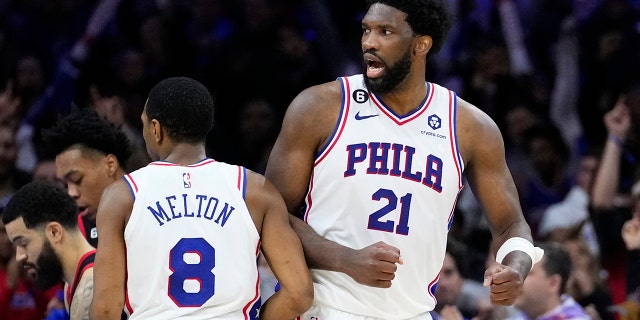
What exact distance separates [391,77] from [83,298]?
180 centimetres

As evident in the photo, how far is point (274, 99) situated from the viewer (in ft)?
34.6

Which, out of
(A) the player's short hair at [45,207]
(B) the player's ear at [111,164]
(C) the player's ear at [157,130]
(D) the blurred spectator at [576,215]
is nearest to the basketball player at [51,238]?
(A) the player's short hair at [45,207]

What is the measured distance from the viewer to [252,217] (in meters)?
4.79

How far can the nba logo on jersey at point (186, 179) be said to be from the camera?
15.5 ft

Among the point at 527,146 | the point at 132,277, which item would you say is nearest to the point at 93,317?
the point at 132,277

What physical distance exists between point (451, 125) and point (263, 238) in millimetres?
1050

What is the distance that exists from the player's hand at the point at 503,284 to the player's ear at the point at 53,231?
7.21 feet

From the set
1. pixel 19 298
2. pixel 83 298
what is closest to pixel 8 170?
pixel 19 298

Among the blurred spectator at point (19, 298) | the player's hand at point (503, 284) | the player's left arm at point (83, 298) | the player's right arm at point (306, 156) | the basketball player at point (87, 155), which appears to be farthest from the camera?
the blurred spectator at point (19, 298)

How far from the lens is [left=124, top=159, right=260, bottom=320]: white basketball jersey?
15.3 ft

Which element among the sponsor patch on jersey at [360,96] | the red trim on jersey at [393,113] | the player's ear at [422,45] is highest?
the player's ear at [422,45]

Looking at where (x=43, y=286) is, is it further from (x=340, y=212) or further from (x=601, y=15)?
(x=601, y=15)

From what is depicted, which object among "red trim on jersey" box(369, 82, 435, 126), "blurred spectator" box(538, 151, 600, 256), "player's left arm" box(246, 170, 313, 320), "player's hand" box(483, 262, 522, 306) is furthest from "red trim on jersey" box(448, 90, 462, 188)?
"blurred spectator" box(538, 151, 600, 256)

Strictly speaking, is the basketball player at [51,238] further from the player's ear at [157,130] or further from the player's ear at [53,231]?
the player's ear at [157,130]
